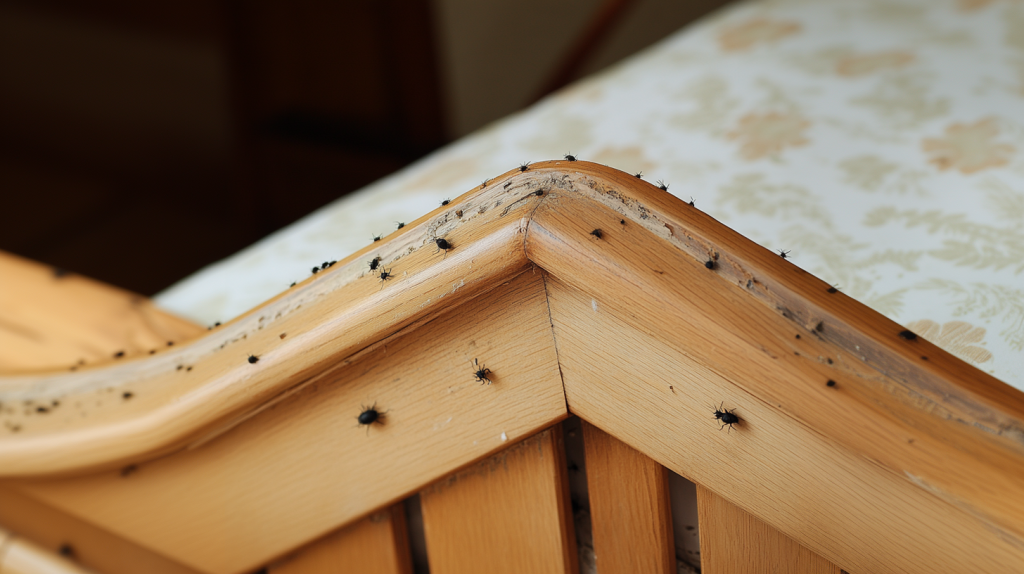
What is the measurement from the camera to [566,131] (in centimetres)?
111

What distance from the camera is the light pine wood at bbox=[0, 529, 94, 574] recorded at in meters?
0.71

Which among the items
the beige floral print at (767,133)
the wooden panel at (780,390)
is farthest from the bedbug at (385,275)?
the beige floral print at (767,133)

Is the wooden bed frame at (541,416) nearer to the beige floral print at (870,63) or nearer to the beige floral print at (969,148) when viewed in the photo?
the beige floral print at (969,148)

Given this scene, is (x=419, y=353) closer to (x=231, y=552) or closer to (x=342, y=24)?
(x=231, y=552)

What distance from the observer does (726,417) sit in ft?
1.42

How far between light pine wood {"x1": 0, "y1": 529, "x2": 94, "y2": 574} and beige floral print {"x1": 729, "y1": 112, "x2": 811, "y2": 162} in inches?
33.9

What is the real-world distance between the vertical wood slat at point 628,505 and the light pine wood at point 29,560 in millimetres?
515

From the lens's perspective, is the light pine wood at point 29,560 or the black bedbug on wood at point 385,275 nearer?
the black bedbug on wood at point 385,275

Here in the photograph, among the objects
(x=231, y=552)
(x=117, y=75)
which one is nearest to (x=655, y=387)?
(x=231, y=552)

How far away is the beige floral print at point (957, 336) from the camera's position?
59 cm

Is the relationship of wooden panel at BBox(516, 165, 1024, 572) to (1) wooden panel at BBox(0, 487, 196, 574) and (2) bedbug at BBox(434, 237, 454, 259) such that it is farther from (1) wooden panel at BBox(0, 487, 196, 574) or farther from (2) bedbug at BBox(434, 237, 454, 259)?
(1) wooden panel at BBox(0, 487, 196, 574)

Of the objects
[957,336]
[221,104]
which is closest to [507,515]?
[957,336]

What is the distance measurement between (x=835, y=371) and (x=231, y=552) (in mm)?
514

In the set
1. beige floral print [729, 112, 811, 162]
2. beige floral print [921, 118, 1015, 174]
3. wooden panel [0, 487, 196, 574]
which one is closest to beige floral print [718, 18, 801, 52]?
beige floral print [729, 112, 811, 162]
